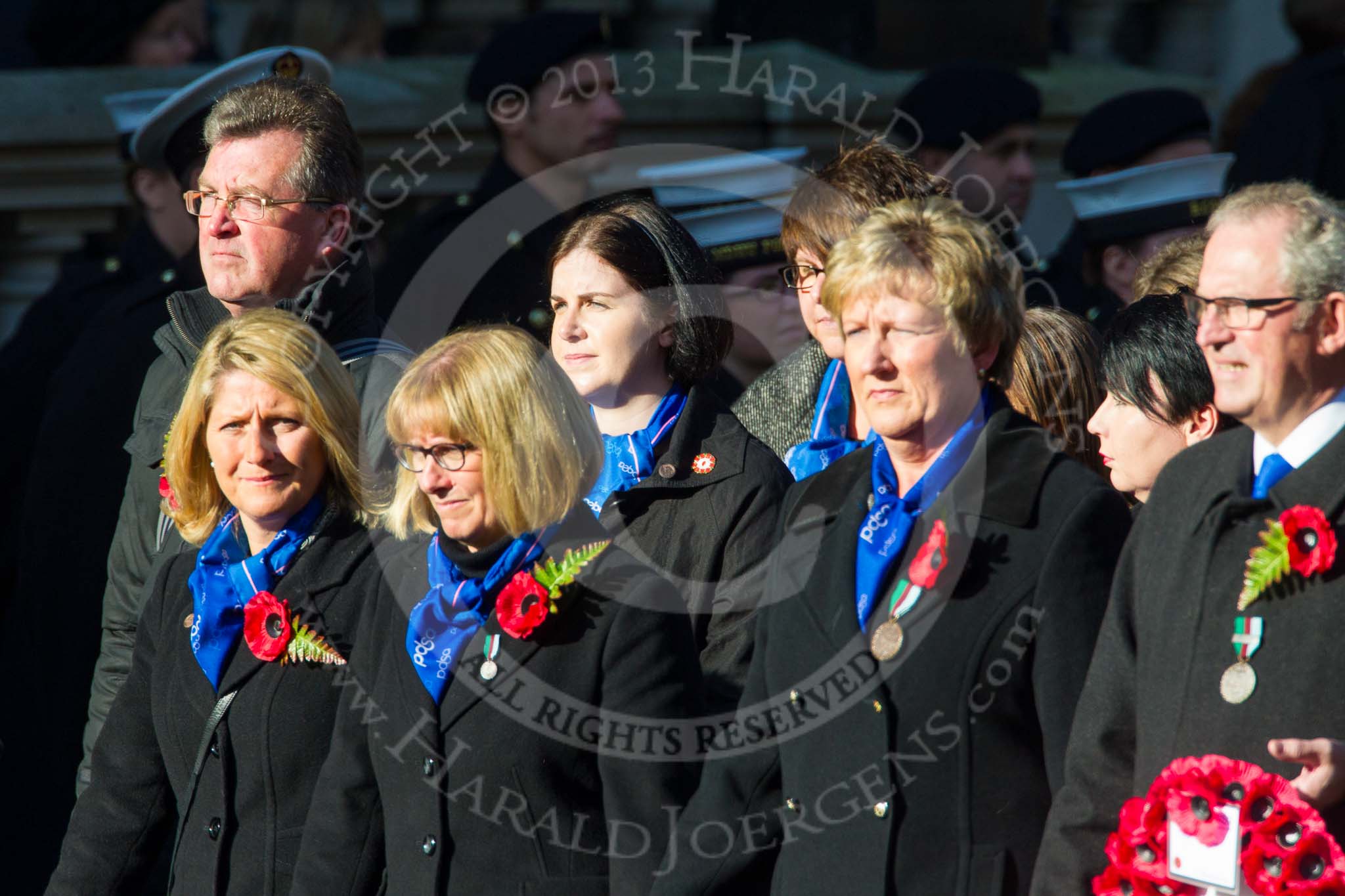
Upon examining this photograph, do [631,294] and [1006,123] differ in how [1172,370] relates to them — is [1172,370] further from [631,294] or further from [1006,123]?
[1006,123]

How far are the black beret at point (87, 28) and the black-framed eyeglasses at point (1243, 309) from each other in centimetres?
506

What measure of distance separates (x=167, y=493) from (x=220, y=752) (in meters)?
0.60

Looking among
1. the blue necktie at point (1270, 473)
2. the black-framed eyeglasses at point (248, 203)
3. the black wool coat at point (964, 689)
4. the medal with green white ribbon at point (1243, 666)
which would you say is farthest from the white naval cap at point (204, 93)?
the medal with green white ribbon at point (1243, 666)

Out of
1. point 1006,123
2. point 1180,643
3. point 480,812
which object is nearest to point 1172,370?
point 1180,643

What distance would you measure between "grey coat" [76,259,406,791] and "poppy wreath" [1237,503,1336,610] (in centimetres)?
177

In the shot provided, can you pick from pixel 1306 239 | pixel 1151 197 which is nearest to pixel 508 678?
pixel 1306 239

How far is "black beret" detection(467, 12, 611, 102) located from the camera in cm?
549

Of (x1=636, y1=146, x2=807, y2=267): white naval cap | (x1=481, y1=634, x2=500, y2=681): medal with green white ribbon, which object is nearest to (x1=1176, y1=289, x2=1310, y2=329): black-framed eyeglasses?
(x1=481, y1=634, x2=500, y2=681): medal with green white ribbon

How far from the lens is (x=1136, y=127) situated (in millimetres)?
5438

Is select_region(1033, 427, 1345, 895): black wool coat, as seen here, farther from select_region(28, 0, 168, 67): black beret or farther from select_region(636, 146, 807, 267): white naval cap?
select_region(28, 0, 168, 67): black beret

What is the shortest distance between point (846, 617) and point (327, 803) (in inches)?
38.4

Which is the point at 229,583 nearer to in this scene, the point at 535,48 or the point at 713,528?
the point at 713,528

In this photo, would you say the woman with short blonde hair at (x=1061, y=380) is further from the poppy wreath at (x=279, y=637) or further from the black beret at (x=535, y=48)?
the black beret at (x=535, y=48)

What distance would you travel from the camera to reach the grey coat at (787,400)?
4.20 meters
